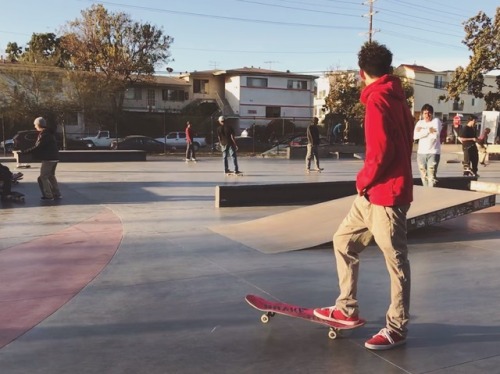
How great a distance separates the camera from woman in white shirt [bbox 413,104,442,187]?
9570 millimetres

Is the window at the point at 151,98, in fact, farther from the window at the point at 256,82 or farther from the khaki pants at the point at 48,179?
the khaki pants at the point at 48,179

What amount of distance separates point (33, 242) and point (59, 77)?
97.7ft

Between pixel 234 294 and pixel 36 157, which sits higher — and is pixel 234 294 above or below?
below

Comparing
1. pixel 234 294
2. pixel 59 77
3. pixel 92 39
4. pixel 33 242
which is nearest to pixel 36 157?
pixel 33 242

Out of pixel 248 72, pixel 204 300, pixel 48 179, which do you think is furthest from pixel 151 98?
pixel 204 300

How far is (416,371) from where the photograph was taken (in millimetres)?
3033

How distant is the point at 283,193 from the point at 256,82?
4703 centimetres

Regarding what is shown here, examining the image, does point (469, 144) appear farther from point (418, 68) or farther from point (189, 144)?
point (418, 68)

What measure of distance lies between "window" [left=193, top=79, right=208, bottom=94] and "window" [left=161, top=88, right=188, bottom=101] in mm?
1491

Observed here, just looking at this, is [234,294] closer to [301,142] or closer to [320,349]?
[320,349]

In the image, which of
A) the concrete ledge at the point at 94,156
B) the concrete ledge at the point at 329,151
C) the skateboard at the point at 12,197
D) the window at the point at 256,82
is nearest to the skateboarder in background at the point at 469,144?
the skateboard at the point at 12,197

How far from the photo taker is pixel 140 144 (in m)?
33.1

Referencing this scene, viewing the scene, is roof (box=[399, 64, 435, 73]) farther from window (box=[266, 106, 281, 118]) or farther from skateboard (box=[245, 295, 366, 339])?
skateboard (box=[245, 295, 366, 339])

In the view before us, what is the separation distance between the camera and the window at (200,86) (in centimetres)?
5672
